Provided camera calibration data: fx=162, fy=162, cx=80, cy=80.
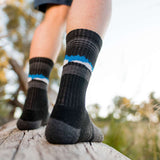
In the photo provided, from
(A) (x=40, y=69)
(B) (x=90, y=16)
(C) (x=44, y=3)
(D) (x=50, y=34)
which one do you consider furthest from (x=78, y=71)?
(C) (x=44, y=3)

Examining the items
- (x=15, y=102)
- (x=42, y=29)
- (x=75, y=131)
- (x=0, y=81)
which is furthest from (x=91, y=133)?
(x=0, y=81)

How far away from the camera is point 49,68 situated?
0.76m

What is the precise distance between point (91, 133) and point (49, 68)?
37cm

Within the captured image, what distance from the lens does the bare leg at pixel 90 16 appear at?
50cm

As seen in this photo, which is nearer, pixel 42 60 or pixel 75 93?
pixel 75 93

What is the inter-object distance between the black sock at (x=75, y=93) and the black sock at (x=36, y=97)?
252 millimetres

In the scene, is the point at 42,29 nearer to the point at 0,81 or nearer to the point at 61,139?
the point at 61,139

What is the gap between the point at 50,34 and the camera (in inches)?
32.3

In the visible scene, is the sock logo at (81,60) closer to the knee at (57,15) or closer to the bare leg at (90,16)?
the bare leg at (90,16)

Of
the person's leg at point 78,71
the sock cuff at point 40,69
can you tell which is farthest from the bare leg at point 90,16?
the sock cuff at point 40,69

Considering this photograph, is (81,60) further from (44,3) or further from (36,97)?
(44,3)

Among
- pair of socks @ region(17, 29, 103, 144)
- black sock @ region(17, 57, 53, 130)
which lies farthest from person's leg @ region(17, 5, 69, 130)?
pair of socks @ region(17, 29, 103, 144)

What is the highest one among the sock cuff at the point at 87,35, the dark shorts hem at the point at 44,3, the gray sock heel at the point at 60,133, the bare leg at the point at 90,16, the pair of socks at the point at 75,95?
the dark shorts hem at the point at 44,3

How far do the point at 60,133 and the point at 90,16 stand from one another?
0.36 meters
